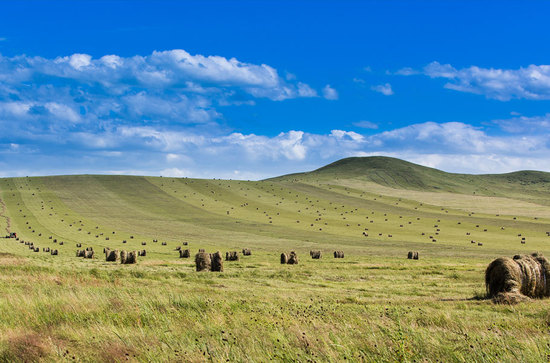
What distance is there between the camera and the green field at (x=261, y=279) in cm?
790

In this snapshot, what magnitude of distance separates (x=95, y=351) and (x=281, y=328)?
344 cm

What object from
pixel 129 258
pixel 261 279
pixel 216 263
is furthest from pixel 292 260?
pixel 129 258

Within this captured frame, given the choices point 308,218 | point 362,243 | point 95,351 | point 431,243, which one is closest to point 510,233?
point 431,243

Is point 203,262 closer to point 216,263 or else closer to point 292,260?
point 216,263

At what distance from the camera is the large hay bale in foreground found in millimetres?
19595

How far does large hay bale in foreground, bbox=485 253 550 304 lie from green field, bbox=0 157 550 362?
0.94 meters

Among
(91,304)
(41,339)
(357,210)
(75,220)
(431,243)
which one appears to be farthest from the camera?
(357,210)

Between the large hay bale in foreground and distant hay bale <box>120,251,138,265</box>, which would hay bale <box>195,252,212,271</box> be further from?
the large hay bale in foreground

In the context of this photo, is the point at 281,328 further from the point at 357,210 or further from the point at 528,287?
the point at 357,210

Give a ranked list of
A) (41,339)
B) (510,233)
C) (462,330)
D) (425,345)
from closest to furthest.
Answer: (425,345) < (41,339) < (462,330) < (510,233)

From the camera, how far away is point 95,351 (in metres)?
8.01

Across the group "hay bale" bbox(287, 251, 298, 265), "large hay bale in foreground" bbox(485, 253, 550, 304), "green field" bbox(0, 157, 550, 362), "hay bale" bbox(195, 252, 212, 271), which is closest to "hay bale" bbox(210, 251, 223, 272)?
"hay bale" bbox(195, 252, 212, 271)

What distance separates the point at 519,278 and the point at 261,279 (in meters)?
14.1

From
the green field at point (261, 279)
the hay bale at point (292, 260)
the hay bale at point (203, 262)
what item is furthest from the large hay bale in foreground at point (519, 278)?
the hay bale at point (292, 260)
